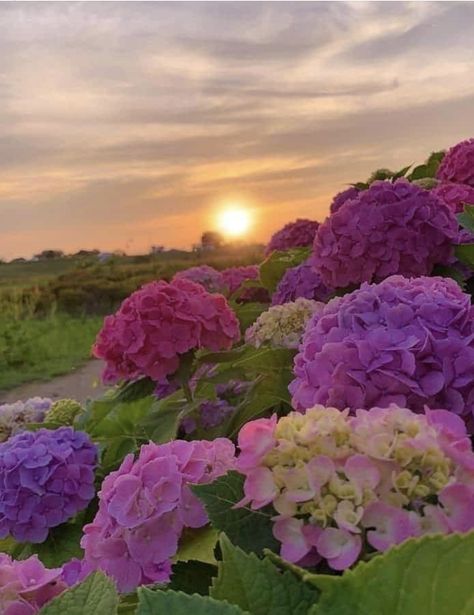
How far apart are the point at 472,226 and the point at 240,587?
1.55m

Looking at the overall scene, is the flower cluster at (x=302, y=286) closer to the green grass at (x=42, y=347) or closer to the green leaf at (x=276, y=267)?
the green leaf at (x=276, y=267)

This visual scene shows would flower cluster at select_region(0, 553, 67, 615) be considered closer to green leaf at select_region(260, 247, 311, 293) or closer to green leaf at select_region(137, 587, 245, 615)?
green leaf at select_region(137, 587, 245, 615)

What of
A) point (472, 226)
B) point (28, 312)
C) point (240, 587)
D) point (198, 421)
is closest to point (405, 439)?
point (240, 587)

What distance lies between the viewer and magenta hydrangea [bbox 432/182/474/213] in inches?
103

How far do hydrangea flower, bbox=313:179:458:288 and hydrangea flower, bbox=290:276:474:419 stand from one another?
788 millimetres

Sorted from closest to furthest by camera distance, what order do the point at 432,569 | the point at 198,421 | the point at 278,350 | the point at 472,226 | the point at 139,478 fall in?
1. the point at 432,569
2. the point at 139,478
3. the point at 278,350
4. the point at 472,226
5. the point at 198,421

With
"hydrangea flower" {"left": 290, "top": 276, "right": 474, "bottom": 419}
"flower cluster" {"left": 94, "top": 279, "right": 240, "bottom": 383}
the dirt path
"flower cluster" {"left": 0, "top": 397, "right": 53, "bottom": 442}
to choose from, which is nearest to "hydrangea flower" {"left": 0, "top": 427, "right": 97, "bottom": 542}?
"flower cluster" {"left": 94, "top": 279, "right": 240, "bottom": 383}

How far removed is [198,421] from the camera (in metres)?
2.47

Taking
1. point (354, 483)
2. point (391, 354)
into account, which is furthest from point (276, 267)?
point (354, 483)

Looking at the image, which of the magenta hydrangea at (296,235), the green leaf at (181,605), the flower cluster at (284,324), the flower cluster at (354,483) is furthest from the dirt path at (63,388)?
the green leaf at (181,605)

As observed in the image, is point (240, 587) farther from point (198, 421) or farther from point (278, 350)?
point (198, 421)

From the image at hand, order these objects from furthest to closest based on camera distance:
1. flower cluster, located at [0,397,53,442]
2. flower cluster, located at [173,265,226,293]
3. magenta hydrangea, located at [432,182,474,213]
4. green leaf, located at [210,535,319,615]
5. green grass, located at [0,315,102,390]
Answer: green grass, located at [0,315,102,390]
flower cluster, located at [173,265,226,293]
flower cluster, located at [0,397,53,442]
magenta hydrangea, located at [432,182,474,213]
green leaf, located at [210,535,319,615]

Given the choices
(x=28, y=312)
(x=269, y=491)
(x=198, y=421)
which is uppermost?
(x=269, y=491)

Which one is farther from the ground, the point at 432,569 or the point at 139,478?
the point at 432,569
